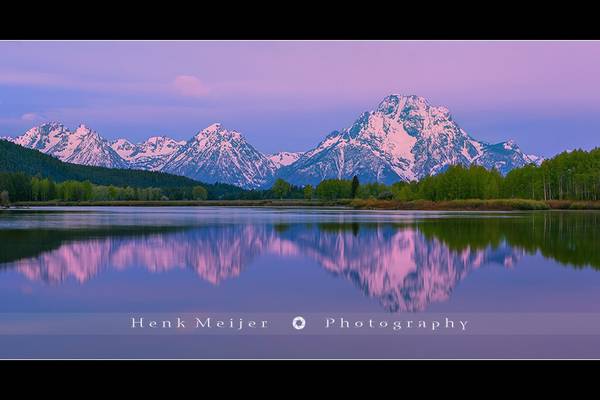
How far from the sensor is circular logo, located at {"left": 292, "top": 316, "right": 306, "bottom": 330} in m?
13.4

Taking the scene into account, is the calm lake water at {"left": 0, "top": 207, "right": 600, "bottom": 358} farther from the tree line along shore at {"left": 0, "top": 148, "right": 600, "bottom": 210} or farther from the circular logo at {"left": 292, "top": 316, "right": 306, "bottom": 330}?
the tree line along shore at {"left": 0, "top": 148, "right": 600, "bottom": 210}

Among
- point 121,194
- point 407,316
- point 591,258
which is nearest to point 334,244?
point 591,258

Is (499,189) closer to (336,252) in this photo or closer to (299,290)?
(336,252)

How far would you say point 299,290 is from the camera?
57.9 feet

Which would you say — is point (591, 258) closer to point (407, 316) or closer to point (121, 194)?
point (407, 316)

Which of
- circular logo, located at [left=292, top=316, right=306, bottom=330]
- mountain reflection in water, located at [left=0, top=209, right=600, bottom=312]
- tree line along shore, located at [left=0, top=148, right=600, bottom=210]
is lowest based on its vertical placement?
circular logo, located at [left=292, top=316, right=306, bottom=330]

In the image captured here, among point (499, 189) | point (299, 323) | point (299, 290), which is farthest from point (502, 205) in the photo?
point (299, 323)

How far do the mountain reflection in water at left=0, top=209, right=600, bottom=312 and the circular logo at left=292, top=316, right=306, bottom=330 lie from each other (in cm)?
248

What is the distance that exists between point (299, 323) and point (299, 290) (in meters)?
4.06

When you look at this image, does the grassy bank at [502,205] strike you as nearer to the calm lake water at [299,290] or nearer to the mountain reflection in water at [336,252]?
the mountain reflection in water at [336,252]

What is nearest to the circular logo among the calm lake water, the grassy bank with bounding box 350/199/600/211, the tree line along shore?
the calm lake water

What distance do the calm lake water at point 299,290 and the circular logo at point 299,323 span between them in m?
0.17

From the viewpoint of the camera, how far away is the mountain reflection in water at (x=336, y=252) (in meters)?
19.2

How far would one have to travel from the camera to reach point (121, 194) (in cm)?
19625
